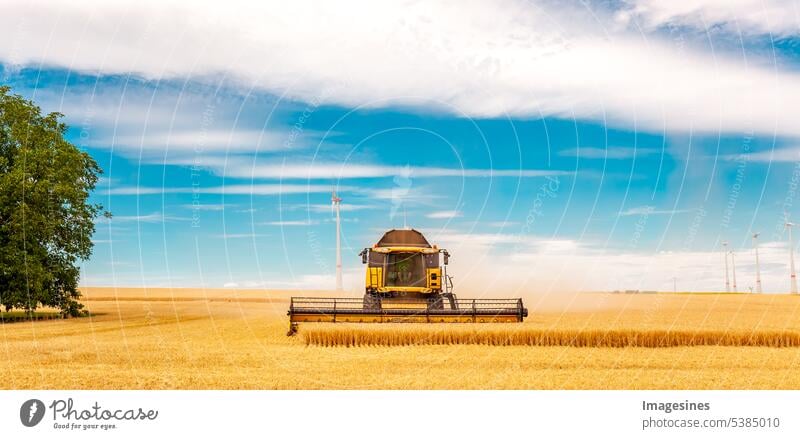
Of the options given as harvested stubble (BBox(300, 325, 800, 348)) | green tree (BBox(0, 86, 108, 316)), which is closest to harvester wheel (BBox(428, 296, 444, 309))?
harvested stubble (BBox(300, 325, 800, 348))

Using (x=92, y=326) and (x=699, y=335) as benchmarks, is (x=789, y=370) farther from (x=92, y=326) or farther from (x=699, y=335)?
(x=92, y=326)

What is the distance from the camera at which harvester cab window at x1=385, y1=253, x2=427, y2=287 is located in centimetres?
3678

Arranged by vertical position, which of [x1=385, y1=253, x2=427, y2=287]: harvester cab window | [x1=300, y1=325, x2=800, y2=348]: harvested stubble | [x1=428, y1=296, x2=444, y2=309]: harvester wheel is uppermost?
[x1=385, y1=253, x2=427, y2=287]: harvester cab window

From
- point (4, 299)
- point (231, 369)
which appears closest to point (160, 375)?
point (231, 369)

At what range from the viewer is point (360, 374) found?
2094 centimetres

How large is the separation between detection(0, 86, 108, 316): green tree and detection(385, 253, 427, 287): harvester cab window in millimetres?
21043

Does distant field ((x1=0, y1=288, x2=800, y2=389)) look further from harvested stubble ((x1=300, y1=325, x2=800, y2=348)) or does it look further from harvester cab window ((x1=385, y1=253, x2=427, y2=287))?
harvester cab window ((x1=385, y1=253, x2=427, y2=287))

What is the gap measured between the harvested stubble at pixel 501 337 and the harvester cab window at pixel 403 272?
8.39m

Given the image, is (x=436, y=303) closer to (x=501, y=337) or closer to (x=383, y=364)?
(x=501, y=337)

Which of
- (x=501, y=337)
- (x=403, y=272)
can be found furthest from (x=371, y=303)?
(x=501, y=337)

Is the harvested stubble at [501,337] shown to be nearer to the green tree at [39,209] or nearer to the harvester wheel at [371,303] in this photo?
the harvester wheel at [371,303]

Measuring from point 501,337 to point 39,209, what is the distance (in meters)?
30.8

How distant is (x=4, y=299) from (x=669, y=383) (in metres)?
38.0

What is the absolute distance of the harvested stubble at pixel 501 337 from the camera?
1092 inches
